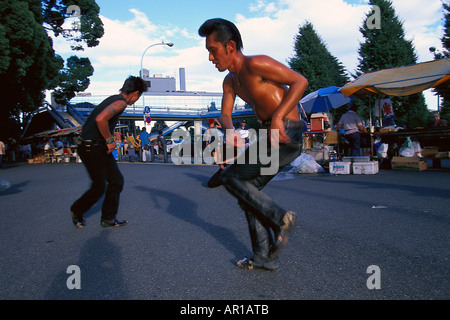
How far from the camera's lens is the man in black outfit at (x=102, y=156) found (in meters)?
4.17

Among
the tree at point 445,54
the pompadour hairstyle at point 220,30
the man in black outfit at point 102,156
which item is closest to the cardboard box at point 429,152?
the man in black outfit at point 102,156

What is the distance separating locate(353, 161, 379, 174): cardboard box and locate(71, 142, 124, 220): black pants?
6985mm

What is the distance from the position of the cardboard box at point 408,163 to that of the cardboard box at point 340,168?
5.32 feet

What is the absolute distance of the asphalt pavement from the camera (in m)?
2.27

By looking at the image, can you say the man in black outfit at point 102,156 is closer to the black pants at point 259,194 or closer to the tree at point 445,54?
the black pants at point 259,194

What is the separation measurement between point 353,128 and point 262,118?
833cm

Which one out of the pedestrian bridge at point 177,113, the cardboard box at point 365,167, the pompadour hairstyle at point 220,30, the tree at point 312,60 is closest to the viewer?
the pompadour hairstyle at point 220,30

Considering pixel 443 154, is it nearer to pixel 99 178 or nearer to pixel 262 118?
pixel 262 118

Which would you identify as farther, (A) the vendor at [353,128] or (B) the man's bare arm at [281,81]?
(A) the vendor at [353,128]

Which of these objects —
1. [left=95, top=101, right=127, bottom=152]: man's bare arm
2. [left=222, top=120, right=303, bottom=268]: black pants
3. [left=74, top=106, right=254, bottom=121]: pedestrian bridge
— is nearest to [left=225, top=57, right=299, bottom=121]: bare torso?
[left=222, top=120, right=303, bottom=268]: black pants

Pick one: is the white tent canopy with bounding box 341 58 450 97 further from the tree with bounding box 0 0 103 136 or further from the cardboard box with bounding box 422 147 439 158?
the tree with bounding box 0 0 103 136

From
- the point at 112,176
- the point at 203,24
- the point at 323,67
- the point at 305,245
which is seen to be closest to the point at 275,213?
the point at 305,245

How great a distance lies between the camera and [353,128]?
10.2 meters
